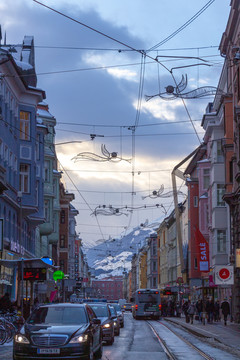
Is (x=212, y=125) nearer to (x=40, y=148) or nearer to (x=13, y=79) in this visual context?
(x=40, y=148)

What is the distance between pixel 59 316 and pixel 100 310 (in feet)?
33.4

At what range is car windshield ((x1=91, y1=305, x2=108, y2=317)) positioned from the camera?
28136 millimetres

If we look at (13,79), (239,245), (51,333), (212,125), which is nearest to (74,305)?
(51,333)

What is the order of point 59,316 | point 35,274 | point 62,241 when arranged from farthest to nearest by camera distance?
1. point 62,241
2. point 35,274
3. point 59,316

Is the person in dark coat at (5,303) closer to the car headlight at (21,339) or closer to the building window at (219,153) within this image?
the car headlight at (21,339)

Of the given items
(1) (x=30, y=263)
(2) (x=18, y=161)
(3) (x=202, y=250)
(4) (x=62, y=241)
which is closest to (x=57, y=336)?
(1) (x=30, y=263)

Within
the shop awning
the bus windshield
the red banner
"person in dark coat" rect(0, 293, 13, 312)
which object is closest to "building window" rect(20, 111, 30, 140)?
the shop awning

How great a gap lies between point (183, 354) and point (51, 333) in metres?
6.82

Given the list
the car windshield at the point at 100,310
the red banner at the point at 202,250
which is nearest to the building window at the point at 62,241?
the red banner at the point at 202,250

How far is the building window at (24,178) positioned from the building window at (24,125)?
1.96 metres

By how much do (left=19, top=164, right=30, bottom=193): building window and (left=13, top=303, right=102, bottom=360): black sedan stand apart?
30.5 m

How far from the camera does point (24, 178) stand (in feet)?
162

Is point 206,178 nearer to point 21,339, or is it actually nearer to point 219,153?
→ point 219,153

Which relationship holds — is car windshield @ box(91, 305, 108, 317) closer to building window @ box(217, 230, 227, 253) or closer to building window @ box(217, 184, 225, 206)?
building window @ box(217, 184, 225, 206)
